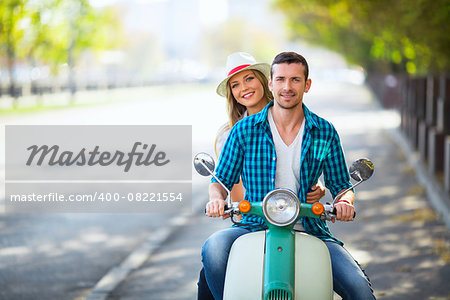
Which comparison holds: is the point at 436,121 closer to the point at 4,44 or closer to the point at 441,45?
the point at 441,45

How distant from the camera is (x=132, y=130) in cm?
2073

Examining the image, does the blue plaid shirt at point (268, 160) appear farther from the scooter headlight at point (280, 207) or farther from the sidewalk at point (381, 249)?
the sidewalk at point (381, 249)

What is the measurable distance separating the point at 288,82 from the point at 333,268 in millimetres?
869

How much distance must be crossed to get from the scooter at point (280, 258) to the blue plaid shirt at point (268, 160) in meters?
0.24

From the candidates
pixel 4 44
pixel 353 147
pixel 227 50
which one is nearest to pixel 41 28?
pixel 4 44

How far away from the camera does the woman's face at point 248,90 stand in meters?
4.28

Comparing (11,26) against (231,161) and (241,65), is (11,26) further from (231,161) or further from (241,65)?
(231,161)

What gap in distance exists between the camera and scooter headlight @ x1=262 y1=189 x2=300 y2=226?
304 cm

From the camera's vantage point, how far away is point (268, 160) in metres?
3.43

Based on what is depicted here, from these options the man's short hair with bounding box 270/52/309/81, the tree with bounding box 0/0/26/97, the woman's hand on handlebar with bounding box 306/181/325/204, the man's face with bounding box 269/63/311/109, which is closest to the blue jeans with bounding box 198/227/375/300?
the woman's hand on handlebar with bounding box 306/181/325/204

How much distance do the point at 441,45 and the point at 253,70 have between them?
11.7 meters

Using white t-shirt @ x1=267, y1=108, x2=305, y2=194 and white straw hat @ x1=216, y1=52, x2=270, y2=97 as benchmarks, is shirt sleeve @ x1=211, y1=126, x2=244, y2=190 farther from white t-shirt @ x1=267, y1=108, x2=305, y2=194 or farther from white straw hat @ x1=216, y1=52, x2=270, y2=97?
white straw hat @ x1=216, y1=52, x2=270, y2=97

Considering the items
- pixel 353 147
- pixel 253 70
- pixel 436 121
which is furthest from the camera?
pixel 353 147

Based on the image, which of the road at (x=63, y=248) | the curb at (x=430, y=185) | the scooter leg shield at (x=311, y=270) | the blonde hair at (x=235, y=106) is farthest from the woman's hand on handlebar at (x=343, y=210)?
the curb at (x=430, y=185)
